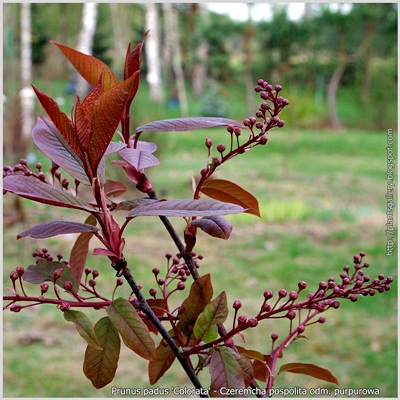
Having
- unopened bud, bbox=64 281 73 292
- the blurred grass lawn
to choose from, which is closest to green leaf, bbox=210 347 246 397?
unopened bud, bbox=64 281 73 292

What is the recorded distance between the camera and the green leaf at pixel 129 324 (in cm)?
43

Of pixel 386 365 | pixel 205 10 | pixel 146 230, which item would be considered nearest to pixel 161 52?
pixel 205 10

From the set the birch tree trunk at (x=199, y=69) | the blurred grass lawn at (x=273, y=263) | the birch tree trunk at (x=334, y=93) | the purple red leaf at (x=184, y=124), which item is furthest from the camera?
the birch tree trunk at (x=199, y=69)

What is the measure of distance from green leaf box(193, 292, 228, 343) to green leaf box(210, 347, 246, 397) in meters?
0.02

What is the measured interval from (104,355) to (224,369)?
0.30 ft

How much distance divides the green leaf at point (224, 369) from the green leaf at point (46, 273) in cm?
12

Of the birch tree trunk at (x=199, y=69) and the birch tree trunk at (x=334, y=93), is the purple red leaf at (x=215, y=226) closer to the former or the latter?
the birch tree trunk at (x=334, y=93)

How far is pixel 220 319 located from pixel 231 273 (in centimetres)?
318

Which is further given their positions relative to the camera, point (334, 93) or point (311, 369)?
point (334, 93)

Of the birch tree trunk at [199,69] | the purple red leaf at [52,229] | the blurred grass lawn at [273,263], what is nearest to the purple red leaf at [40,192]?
the purple red leaf at [52,229]

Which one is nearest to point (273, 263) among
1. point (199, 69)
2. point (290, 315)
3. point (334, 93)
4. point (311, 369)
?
point (311, 369)

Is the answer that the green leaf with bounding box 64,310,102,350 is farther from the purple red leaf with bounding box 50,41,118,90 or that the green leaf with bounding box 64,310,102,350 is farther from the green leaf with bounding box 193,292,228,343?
the purple red leaf with bounding box 50,41,118,90

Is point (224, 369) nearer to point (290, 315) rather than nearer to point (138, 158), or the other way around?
point (290, 315)

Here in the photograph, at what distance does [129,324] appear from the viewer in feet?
1.42
